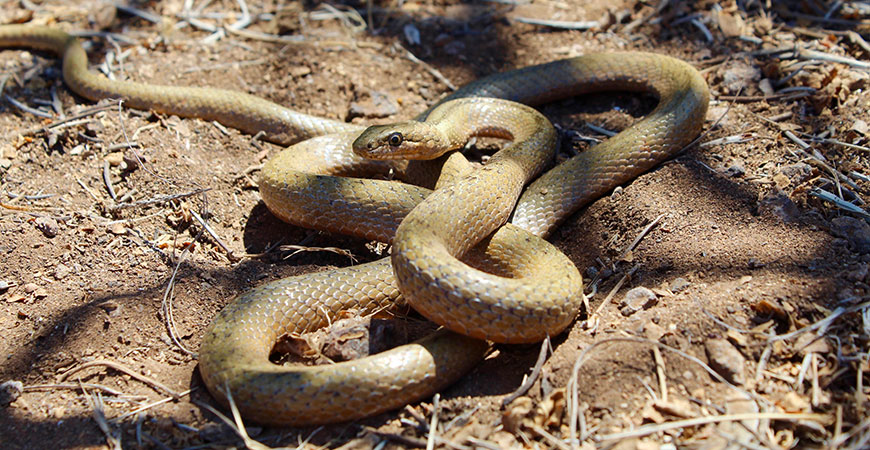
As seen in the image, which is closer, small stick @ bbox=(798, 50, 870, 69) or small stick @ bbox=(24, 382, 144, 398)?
small stick @ bbox=(24, 382, 144, 398)

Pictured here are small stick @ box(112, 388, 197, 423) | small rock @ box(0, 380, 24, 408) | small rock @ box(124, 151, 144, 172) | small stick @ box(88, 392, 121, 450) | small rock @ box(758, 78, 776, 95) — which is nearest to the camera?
small stick @ box(88, 392, 121, 450)

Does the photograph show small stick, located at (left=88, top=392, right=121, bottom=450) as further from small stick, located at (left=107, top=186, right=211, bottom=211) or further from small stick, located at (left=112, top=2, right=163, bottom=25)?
small stick, located at (left=112, top=2, right=163, bottom=25)

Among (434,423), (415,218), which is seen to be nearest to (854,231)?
(415,218)

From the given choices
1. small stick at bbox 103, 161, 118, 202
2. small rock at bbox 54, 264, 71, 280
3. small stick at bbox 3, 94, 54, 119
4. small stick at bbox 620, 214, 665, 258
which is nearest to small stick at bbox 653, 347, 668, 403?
small stick at bbox 620, 214, 665, 258

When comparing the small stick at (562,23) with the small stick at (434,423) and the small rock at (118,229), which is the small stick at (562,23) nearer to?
the small rock at (118,229)

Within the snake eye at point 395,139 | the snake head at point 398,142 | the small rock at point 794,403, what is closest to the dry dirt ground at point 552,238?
the small rock at point 794,403

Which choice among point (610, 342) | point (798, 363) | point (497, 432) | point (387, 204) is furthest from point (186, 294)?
point (798, 363)

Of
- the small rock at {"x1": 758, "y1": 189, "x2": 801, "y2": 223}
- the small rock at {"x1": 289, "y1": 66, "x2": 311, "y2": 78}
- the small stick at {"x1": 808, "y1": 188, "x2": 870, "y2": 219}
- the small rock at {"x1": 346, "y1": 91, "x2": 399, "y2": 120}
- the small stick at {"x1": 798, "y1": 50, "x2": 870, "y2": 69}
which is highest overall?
the small stick at {"x1": 798, "y1": 50, "x2": 870, "y2": 69}
